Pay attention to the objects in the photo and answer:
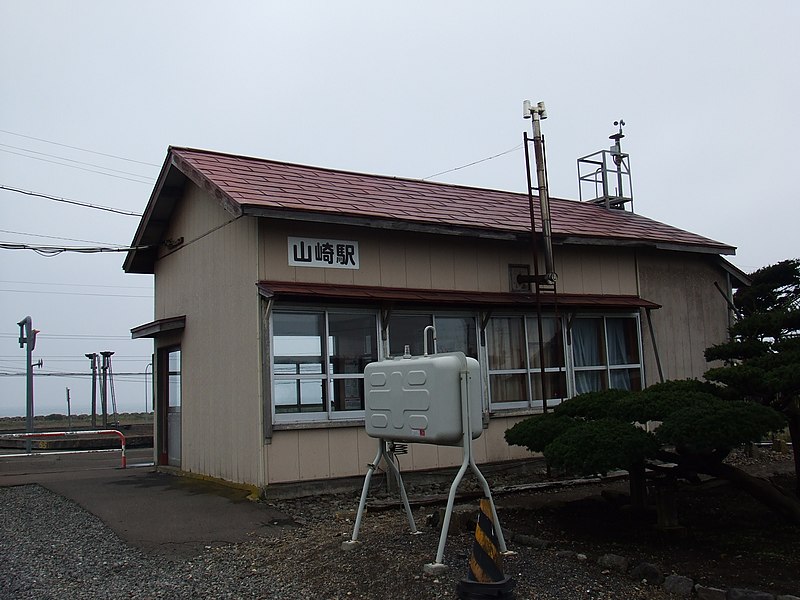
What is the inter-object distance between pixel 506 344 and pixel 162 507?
18.6ft

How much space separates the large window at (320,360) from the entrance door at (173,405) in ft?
12.1

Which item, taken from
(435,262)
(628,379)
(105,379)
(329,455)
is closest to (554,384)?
(628,379)

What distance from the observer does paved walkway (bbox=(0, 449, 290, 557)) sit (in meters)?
7.54

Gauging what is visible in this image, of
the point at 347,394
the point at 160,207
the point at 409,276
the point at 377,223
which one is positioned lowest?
the point at 347,394

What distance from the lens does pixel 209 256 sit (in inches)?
448

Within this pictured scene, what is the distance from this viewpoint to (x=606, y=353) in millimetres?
12922

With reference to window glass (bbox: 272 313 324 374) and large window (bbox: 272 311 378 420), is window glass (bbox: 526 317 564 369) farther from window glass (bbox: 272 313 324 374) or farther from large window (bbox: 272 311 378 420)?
window glass (bbox: 272 313 324 374)

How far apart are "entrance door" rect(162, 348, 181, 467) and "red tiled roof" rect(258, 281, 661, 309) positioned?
4.02 metres

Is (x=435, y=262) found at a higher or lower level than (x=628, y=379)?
higher

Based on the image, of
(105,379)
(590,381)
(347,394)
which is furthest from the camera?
(105,379)

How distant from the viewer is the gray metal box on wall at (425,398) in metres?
5.81

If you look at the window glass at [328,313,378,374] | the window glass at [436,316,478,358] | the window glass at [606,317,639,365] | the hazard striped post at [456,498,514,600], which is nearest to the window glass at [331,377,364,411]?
the window glass at [328,313,378,374]

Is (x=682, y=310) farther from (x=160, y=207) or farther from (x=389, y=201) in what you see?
(x=160, y=207)

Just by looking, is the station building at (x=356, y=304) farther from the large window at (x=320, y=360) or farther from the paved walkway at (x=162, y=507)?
the paved walkway at (x=162, y=507)
